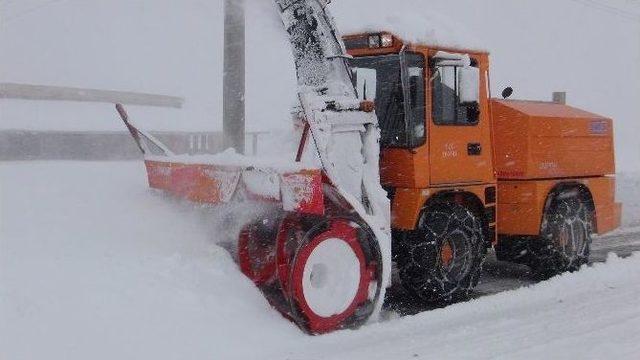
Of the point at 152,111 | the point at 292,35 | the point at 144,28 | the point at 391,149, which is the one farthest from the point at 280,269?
the point at 144,28

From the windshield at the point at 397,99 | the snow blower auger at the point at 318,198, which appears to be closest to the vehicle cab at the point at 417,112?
the windshield at the point at 397,99

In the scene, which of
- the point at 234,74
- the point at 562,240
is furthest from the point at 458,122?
the point at 234,74

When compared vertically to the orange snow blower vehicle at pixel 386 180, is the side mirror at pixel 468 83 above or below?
above

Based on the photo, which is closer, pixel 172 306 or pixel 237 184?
pixel 172 306

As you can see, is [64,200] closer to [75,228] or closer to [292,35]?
[75,228]

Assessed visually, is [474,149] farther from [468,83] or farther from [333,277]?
[333,277]

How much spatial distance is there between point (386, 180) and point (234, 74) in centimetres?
366

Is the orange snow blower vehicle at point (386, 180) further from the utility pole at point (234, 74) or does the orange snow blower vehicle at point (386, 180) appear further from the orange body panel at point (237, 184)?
the utility pole at point (234, 74)

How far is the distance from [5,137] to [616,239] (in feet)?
41.7

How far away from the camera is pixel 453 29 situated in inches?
255

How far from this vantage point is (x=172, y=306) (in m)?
4.90

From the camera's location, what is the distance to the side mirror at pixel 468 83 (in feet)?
19.9

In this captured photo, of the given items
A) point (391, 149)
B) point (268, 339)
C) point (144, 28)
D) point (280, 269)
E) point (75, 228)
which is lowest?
point (268, 339)

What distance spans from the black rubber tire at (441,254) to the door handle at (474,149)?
0.53m
